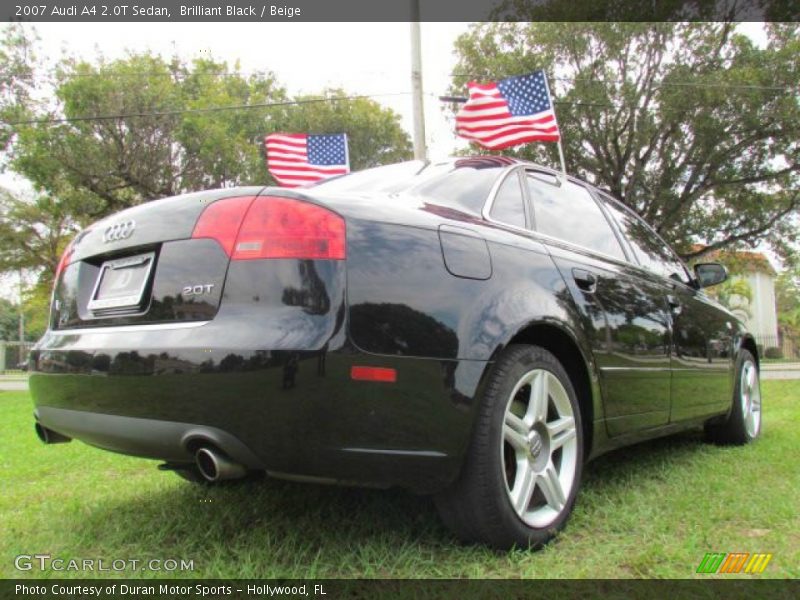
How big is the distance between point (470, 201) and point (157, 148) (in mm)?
15406

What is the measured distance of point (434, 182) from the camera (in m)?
2.59

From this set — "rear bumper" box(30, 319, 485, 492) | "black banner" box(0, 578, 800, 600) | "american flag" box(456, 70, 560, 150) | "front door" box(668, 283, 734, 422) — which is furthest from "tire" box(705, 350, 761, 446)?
"american flag" box(456, 70, 560, 150)

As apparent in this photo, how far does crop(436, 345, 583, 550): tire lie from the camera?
78.0 inches

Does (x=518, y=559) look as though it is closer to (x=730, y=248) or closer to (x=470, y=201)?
(x=470, y=201)

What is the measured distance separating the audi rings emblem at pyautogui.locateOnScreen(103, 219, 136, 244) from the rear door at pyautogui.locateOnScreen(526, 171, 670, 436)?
1.59 metres

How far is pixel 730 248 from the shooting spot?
1991 cm

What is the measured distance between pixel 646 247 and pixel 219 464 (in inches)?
116

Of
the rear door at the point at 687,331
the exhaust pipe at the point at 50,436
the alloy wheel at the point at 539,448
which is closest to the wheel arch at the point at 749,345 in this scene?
the rear door at the point at 687,331

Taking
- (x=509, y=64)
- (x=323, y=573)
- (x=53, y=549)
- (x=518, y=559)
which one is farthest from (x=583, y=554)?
(x=509, y=64)

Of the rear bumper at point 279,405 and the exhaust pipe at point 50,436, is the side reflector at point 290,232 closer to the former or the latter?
the rear bumper at point 279,405

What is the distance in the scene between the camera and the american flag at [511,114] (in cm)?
946

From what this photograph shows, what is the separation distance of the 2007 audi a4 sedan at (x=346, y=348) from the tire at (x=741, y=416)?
6.96 feet

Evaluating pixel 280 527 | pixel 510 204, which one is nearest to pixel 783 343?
→ pixel 510 204

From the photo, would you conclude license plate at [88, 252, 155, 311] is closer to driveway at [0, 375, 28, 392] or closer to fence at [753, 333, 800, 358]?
driveway at [0, 375, 28, 392]
